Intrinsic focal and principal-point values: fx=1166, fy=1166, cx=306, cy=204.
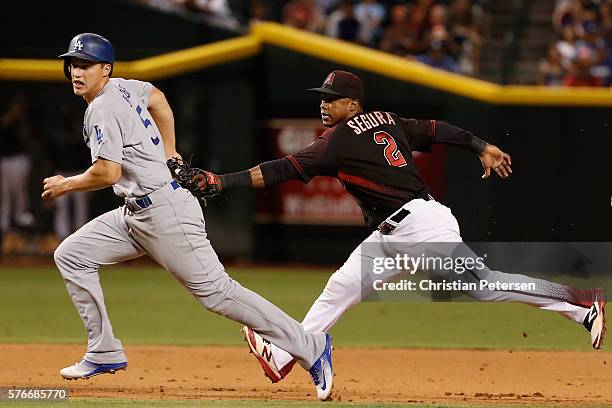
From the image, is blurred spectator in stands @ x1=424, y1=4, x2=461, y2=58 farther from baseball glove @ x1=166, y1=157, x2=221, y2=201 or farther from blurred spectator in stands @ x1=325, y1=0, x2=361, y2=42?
baseball glove @ x1=166, y1=157, x2=221, y2=201

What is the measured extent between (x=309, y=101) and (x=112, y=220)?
8371mm

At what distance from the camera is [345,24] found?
1550 cm

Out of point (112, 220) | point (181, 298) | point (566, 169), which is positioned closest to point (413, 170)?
point (112, 220)

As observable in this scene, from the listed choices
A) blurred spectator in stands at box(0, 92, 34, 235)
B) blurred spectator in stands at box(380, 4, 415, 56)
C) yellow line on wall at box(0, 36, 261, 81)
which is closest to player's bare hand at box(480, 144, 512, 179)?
yellow line on wall at box(0, 36, 261, 81)

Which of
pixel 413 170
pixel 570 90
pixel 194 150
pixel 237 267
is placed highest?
pixel 413 170

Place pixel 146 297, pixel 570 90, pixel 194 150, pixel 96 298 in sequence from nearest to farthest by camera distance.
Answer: pixel 96 298
pixel 146 297
pixel 570 90
pixel 194 150

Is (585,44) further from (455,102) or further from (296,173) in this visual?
(296,173)

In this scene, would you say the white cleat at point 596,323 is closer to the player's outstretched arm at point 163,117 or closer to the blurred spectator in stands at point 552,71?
the player's outstretched arm at point 163,117

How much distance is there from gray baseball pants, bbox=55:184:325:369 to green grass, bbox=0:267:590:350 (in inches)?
111

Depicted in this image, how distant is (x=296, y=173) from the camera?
6.61 meters

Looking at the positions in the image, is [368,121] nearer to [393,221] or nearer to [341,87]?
[341,87]

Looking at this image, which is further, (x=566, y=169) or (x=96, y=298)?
(x=566, y=169)

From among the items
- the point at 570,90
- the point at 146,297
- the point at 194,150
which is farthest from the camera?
the point at 194,150

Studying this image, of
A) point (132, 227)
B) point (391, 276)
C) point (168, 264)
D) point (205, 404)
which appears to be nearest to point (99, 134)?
point (132, 227)
